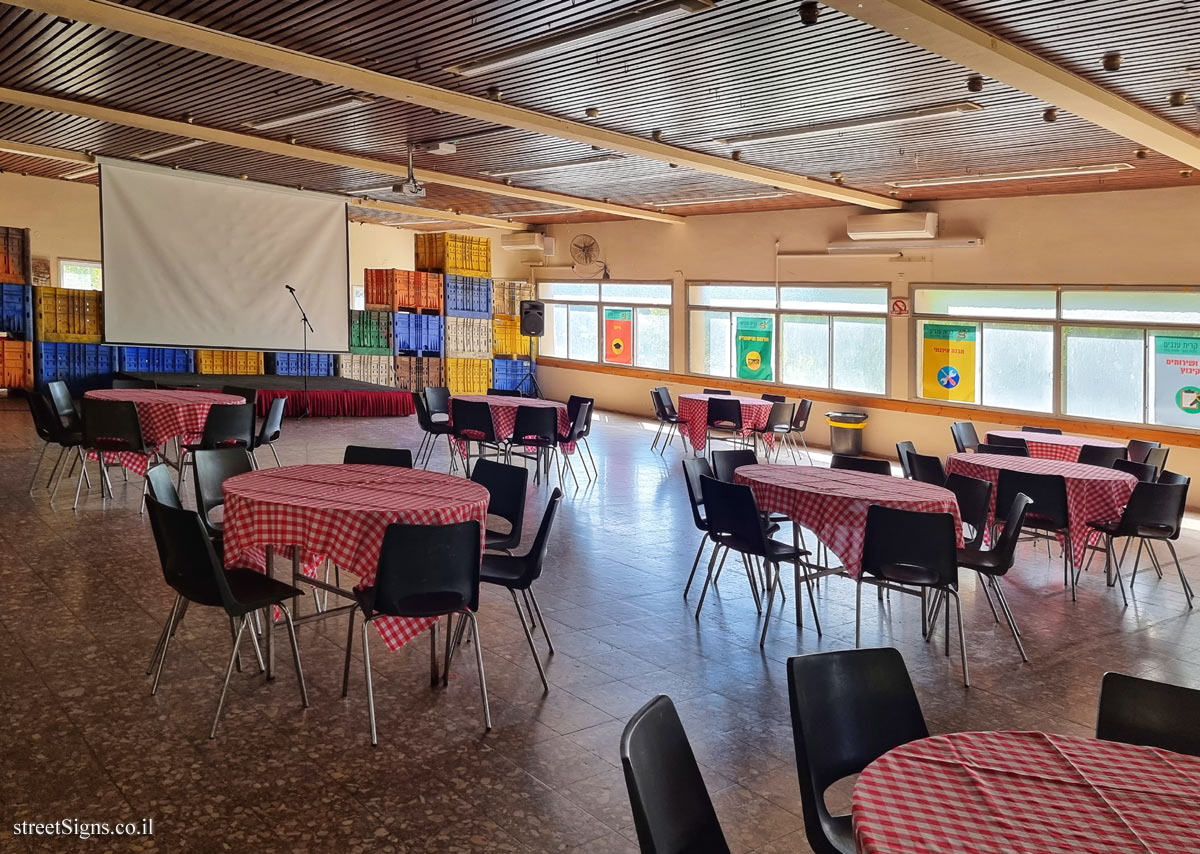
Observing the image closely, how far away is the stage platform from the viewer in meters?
14.5

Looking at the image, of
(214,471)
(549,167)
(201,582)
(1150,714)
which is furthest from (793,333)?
(1150,714)

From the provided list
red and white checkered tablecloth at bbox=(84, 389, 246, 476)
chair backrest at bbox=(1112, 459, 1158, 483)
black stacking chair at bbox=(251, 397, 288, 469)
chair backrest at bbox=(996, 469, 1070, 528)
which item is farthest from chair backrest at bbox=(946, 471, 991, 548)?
red and white checkered tablecloth at bbox=(84, 389, 246, 476)

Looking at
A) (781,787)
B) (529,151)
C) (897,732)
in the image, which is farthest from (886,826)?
(529,151)

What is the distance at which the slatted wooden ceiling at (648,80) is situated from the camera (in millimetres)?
5371

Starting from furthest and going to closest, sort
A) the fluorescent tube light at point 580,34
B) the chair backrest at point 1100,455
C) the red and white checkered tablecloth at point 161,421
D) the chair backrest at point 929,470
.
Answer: the red and white checkered tablecloth at point 161,421 → the chair backrest at point 1100,455 → the chair backrest at point 929,470 → the fluorescent tube light at point 580,34

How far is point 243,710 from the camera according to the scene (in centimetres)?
402

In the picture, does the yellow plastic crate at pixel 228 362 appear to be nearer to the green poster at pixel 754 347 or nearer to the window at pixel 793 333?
the window at pixel 793 333

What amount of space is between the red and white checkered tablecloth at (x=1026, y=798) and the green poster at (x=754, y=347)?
12.6 metres

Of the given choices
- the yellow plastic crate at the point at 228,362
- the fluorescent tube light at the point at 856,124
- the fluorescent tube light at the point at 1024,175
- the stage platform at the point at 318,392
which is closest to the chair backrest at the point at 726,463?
the fluorescent tube light at the point at 856,124

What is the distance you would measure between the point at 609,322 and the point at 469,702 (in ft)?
44.8

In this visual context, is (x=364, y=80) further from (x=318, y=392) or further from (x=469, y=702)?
(x=318, y=392)

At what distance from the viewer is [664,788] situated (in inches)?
79.7

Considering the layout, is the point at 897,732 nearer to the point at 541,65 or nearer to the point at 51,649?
the point at 51,649

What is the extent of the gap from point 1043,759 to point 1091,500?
185 inches
